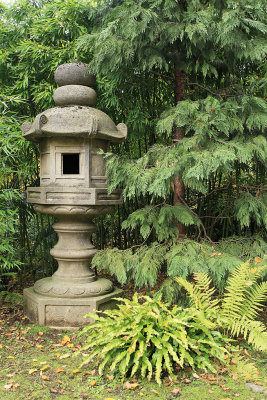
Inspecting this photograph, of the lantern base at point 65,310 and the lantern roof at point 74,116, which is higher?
the lantern roof at point 74,116

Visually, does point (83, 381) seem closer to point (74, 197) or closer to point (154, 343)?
point (154, 343)

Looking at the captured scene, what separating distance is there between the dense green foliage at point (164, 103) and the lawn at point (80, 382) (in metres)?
0.91

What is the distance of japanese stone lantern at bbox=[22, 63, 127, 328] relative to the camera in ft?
12.9

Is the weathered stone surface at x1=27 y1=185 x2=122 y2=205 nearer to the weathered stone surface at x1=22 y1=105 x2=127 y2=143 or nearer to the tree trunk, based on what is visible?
the weathered stone surface at x1=22 y1=105 x2=127 y2=143

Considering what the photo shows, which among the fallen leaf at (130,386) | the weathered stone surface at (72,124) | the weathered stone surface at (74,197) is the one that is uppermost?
the weathered stone surface at (72,124)

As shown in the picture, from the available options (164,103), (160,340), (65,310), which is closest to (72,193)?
(65,310)

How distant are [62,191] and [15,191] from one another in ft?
2.15

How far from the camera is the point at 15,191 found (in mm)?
4238

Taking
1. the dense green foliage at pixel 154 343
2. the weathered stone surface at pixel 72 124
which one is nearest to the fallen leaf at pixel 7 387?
the dense green foliage at pixel 154 343

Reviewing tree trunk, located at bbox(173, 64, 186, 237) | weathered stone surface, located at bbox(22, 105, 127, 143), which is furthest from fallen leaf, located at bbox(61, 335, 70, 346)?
weathered stone surface, located at bbox(22, 105, 127, 143)

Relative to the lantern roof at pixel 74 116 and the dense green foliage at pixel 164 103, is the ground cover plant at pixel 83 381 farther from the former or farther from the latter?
the lantern roof at pixel 74 116

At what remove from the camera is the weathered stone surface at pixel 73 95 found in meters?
4.12

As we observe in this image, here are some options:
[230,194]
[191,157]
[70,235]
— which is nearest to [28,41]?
[70,235]

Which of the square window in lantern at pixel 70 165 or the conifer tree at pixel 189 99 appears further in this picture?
the square window in lantern at pixel 70 165
